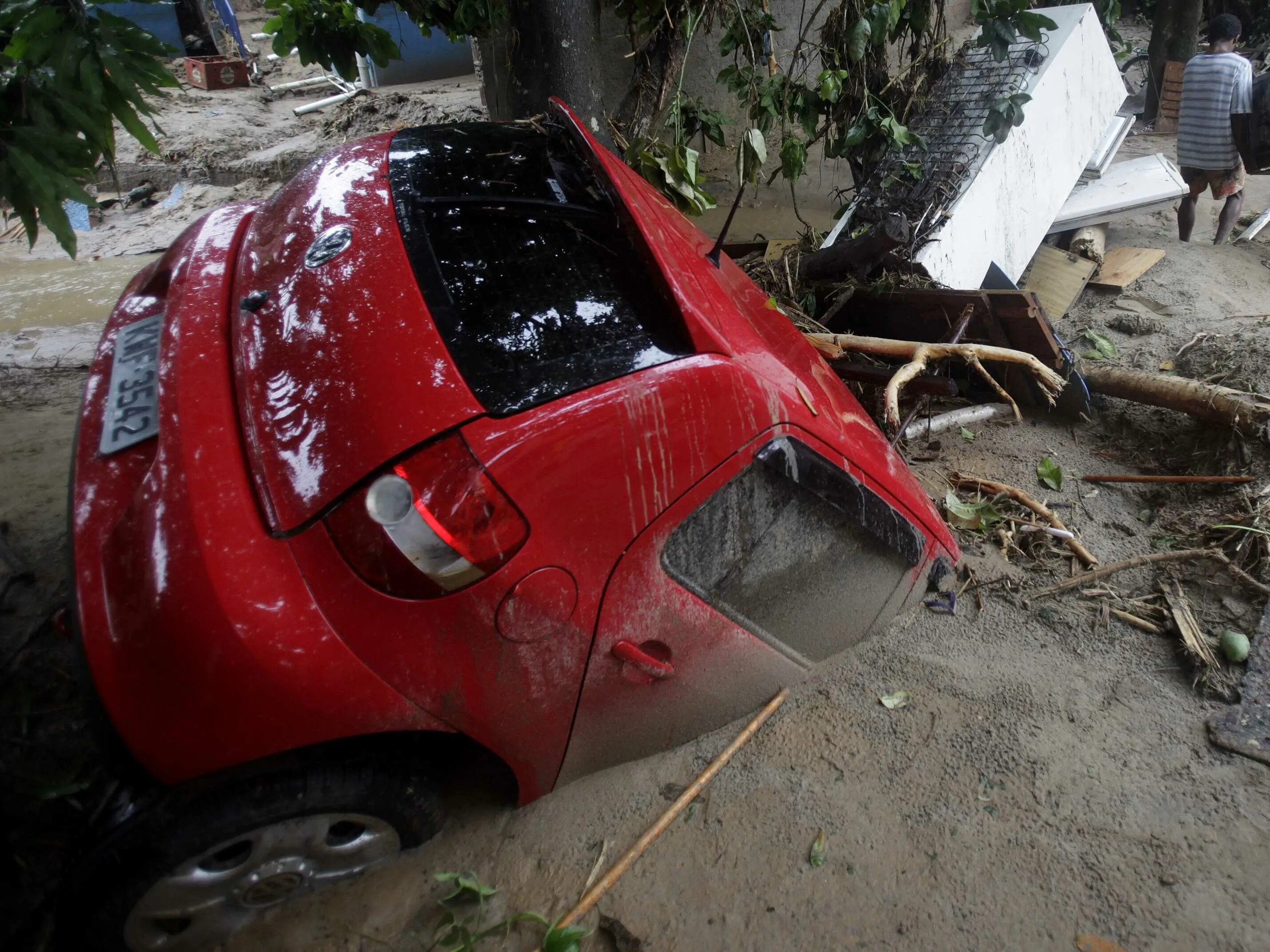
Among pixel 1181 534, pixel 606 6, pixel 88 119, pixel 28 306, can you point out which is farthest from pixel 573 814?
pixel 28 306

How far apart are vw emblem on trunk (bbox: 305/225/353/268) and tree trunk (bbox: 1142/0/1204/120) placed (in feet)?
38.7

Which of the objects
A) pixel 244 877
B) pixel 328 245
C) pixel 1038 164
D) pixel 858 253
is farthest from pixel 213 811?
pixel 1038 164

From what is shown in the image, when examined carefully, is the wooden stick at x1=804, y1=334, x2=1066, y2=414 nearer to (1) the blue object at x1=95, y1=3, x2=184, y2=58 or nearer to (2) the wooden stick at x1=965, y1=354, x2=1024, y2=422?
(2) the wooden stick at x1=965, y1=354, x2=1024, y2=422

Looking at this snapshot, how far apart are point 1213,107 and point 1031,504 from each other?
5040mm

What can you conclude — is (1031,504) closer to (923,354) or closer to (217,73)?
(923,354)

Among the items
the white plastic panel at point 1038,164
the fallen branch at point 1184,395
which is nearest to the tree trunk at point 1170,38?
the white plastic panel at point 1038,164

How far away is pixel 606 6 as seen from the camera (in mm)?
4047

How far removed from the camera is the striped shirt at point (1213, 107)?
19.7 feet

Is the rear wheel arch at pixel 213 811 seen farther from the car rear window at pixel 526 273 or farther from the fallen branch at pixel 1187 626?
the fallen branch at pixel 1187 626

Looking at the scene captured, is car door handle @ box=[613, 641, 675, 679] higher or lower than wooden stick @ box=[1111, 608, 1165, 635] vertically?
higher

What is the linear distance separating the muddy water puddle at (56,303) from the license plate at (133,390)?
3071 millimetres

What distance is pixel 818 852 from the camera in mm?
2016

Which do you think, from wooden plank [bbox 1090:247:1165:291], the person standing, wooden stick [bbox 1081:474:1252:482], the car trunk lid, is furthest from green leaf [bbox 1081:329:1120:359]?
the car trunk lid

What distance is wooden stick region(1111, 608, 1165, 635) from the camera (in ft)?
8.81
